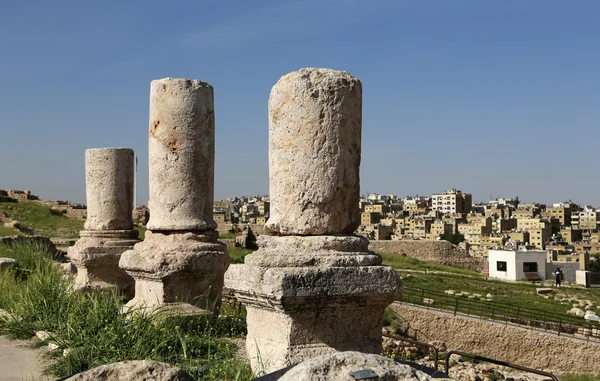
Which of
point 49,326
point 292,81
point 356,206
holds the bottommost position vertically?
point 49,326

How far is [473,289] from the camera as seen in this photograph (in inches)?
1292

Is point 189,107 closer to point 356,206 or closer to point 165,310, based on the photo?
point 165,310

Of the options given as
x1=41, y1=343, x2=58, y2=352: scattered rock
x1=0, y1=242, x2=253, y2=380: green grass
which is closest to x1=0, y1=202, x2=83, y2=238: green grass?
x1=0, y1=242, x2=253, y2=380: green grass

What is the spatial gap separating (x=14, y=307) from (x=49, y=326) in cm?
111

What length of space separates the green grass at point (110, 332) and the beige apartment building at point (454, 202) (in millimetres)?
176571

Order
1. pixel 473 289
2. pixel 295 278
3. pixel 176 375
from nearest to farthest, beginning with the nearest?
1. pixel 176 375
2. pixel 295 278
3. pixel 473 289

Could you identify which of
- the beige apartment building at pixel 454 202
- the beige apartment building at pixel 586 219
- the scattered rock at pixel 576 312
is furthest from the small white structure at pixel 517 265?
the beige apartment building at pixel 454 202

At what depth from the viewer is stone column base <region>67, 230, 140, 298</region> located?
1095cm

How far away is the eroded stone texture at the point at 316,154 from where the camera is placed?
223 inches

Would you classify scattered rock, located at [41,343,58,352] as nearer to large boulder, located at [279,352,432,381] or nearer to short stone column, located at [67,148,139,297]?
short stone column, located at [67,148,139,297]

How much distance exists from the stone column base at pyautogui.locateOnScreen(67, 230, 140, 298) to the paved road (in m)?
3.26

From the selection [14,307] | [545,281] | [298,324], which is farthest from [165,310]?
[545,281]

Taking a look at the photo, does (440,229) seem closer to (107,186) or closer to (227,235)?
(227,235)

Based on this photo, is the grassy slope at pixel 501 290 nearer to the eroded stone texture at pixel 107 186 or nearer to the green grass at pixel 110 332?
the eroded stone texture at pixel 107 186
